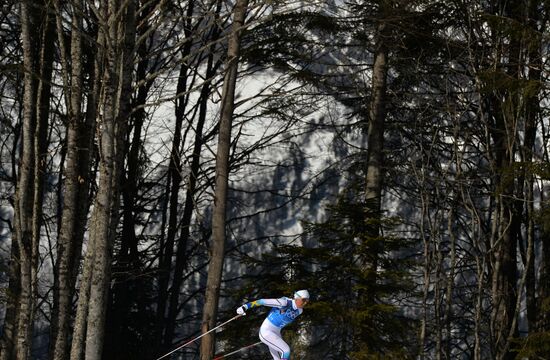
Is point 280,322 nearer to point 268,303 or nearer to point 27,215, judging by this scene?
point 268,303

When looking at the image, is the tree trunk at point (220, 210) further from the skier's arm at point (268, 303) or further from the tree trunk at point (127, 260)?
the tree trunk at point (127, 260)

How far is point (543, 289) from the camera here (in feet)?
45.4

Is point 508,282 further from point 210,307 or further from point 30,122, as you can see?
point 30,122

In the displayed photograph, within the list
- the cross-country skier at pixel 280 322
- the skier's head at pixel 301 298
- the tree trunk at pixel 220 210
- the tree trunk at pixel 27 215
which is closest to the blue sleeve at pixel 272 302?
the cross-country skier at pixel 280 322

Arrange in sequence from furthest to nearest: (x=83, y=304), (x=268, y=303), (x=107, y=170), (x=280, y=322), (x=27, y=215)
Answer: (x=27, y=215), (x=280, y=322), (x=268, y=303), (x=83, y=304), (x=107, y=170)

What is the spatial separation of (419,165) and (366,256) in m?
4.85

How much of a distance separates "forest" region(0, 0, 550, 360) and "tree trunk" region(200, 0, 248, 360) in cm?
3

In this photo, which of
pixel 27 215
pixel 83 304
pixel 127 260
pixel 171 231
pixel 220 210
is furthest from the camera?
pixel 171 231

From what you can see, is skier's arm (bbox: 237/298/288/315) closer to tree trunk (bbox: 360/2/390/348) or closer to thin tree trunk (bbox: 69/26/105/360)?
thin tree trunk (bbox: 69/26/105/360)

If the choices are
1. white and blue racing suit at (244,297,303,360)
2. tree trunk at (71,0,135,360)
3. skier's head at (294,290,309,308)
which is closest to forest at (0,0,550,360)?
tree trunk at (71,0,135,360)

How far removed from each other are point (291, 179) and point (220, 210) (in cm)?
688

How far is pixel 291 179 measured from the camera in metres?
19.8

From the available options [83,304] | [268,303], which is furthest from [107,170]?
[268,303]

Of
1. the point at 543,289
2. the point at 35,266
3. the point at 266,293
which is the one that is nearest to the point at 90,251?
the point at 35,266
